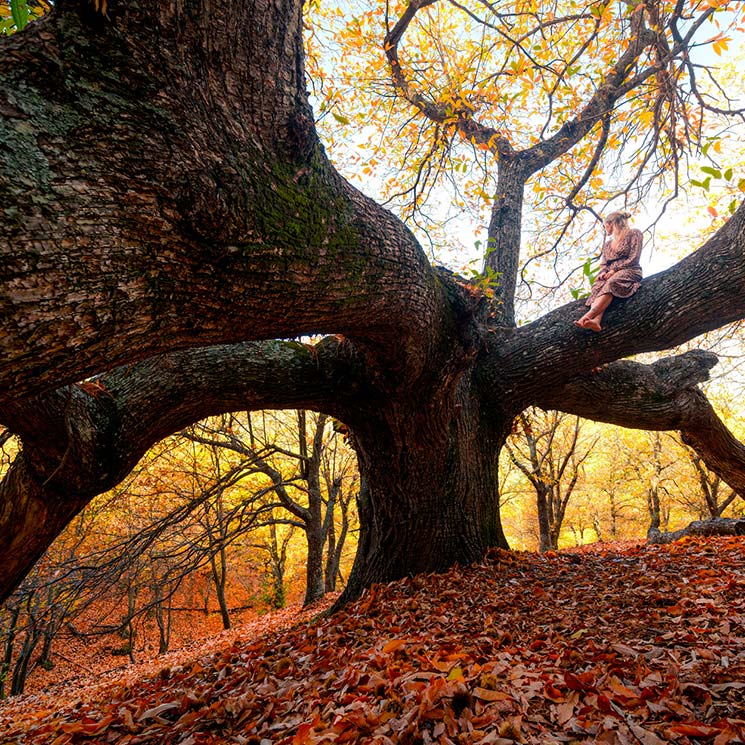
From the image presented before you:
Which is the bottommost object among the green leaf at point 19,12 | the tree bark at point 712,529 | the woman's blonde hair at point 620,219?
the tree bark at point 712,529

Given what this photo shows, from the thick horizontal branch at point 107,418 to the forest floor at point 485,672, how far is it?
1.16 meters

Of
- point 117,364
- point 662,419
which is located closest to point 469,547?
point 662,419

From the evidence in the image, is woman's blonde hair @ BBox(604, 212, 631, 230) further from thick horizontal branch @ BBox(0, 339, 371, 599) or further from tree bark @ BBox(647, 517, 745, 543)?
tree bark @ BBox(647, 517, 745, 543)

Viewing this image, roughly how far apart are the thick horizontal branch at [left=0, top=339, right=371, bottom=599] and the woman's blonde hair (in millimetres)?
3554

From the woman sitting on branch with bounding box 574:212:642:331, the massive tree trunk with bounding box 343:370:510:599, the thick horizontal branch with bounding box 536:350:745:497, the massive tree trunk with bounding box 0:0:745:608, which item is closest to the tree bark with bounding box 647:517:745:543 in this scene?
the massive tree trunk with bounding box 0:0:745:608

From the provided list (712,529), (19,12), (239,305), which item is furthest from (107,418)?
(712,529)

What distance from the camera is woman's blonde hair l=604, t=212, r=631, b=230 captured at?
172 inches

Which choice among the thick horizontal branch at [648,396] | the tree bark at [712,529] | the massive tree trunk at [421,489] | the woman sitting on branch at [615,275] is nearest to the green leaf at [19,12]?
the massive tree trunk at [421,489]

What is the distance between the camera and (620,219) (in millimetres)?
4410

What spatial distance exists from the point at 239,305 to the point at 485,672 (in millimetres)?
1915

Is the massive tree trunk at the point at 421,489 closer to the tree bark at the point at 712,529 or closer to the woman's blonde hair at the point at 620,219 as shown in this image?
the woman's blonde hair at the point at 620,219

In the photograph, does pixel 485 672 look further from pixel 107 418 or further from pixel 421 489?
pixel 107 418

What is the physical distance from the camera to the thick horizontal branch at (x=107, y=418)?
8.11 ft

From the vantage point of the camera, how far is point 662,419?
450 centimetres
